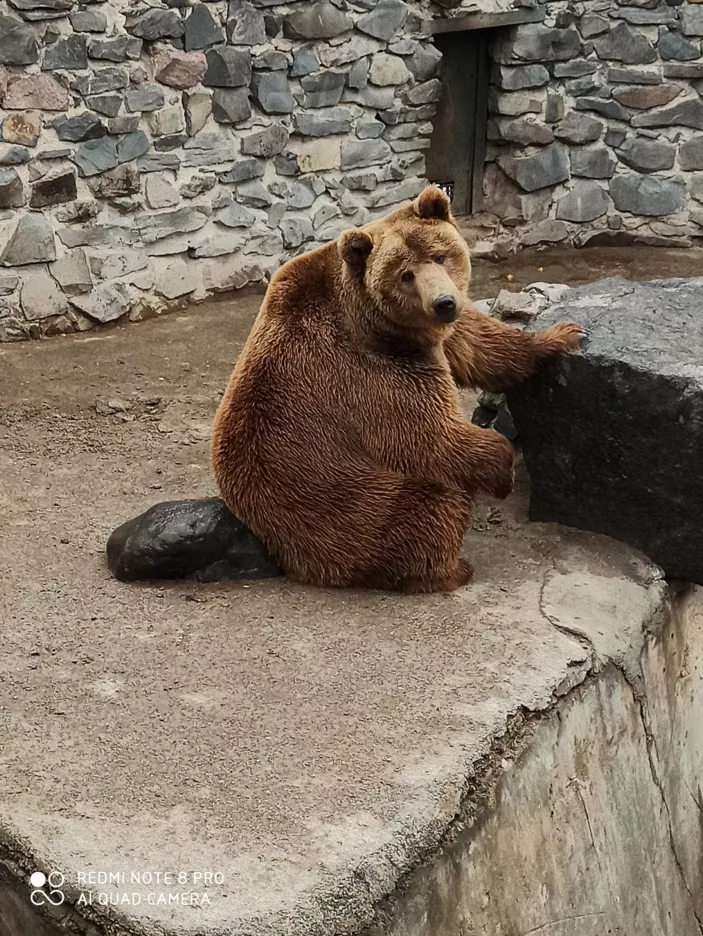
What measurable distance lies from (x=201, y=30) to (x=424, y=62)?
183cm

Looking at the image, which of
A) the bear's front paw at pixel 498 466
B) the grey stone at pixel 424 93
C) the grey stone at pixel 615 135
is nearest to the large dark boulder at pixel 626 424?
the bear's front paw at pixel 498 466

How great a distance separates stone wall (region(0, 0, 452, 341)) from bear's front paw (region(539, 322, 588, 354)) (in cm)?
368

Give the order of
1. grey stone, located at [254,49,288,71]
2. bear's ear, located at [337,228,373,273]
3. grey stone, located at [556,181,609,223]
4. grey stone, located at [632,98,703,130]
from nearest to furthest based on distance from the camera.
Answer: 1. bear's ear, located at [337,228,373,273]
2. grey stone, located at [254,49,288,71]
3. grey stone, located at [632,98,703,130]
4. grey stone, located at [556,181,609,223]

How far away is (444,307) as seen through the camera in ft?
10.8

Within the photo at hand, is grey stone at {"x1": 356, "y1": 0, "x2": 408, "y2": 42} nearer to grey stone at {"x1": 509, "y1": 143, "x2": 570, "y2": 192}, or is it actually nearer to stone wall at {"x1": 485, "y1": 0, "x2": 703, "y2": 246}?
stone wall at {"x1": 485, "y1": 0, "x2": 703, "y2": 246}

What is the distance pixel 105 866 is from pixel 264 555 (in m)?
1.47

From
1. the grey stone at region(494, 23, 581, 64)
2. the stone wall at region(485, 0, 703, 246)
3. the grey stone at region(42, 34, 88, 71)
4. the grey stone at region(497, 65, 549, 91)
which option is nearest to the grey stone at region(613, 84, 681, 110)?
the stone wall at region(485, 0, 703, 246)

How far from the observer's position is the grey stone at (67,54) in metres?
6.23

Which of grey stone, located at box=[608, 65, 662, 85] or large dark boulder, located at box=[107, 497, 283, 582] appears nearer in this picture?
large dark boulder, located at box=[107, 497, 283, 582]

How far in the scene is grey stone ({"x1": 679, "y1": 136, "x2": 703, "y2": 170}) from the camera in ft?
27.4

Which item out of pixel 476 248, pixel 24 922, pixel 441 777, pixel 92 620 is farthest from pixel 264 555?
pixel 476 248

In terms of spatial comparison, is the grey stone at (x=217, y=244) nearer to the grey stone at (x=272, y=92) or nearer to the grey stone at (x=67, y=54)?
the grey stone at (x=272, y=92)

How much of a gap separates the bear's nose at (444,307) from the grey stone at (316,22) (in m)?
4.57

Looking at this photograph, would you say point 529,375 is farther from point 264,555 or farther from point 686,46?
point 686,46
